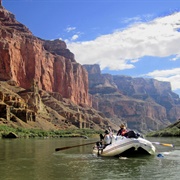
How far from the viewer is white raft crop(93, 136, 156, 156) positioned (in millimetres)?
29000

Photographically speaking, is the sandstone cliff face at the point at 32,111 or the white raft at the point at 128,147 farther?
the sandstone cliff face at the point at 32,111

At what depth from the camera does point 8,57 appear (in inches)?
7475

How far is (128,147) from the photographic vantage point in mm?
29062

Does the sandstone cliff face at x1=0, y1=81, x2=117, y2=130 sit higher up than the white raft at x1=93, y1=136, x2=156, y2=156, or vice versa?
the sandstone cliff face at x1=0, y1=81, x2=117, y2=130

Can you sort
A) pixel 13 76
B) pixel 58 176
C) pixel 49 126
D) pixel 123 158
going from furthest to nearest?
pixel 13 76
pixel 49 126
pixel 123 158
pixel 58 176

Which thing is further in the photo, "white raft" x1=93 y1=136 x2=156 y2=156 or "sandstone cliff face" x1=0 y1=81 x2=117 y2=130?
"sandstone cliff face" x1=0 y1=81 x2=117 y2=130

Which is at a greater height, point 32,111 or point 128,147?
point 32,111

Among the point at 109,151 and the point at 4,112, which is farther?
the point at 4,112

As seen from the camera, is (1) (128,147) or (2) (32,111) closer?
(1) (128,147)

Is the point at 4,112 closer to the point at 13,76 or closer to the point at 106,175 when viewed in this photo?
the point at 13,76

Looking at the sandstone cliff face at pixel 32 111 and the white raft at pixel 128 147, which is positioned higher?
the sandstone cliff face at pixel 32 111

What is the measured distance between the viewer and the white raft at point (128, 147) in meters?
29.0

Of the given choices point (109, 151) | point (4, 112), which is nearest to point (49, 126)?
point (4, 112)

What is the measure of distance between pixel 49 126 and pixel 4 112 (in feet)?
86.3
